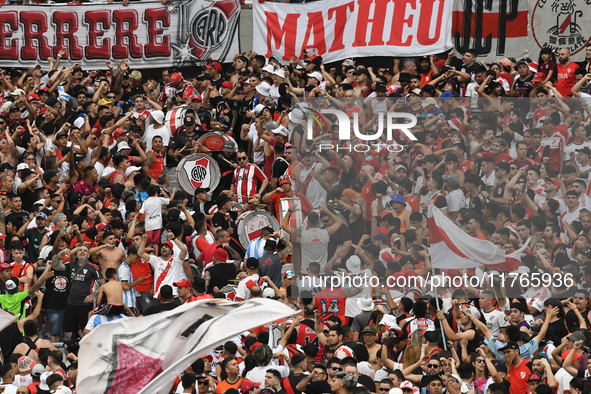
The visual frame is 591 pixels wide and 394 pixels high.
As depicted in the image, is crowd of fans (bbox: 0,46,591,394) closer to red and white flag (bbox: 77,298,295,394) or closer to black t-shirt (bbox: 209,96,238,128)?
black t-shirt (bbox: 209,96,238,128)

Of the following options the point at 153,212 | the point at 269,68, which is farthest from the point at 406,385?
the point at 269,68

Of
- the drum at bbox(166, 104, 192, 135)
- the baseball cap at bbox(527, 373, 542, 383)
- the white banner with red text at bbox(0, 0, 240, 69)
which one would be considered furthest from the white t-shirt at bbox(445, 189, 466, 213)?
the white banner with red text at bbox(0, 0, 240, 69)

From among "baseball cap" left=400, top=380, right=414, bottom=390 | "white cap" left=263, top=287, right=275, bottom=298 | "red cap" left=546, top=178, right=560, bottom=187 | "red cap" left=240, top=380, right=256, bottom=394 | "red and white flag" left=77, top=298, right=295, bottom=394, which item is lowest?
"white cap" left=263, top=287, right=275, bottom=298

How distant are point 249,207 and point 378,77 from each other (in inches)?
185

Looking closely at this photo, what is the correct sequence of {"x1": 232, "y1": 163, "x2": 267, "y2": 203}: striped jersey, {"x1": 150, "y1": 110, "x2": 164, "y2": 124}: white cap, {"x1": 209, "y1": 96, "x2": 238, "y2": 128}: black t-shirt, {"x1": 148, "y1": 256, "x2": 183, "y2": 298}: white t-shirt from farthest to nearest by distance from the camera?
{"x1": 209, "y1": 96, "x2": 238, "y2": 128}: black t-shirt, {"x1": 150, "y1": 110, "x2": 164, "y2": 124}: white cap, {"x1": 232, "y1": 163, "x2": 267, "y2": 203}: striped jersey, {"x1": 148, "y1": 256, "x2": 183, "y2": 298}: white t-shirt

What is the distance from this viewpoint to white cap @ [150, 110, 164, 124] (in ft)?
64.1

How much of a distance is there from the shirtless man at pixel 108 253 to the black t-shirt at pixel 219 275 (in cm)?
148

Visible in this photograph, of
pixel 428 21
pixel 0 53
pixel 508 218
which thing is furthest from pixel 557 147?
pixel 0 53

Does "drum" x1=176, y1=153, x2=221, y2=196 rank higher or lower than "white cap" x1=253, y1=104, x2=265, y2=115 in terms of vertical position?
lower

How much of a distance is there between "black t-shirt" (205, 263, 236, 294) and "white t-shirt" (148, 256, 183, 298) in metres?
0.61

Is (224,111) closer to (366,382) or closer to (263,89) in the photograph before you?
(263,89)

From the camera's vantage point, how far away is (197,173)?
18344mm

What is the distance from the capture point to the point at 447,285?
1376cm

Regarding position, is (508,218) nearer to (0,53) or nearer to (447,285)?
(447,285)
